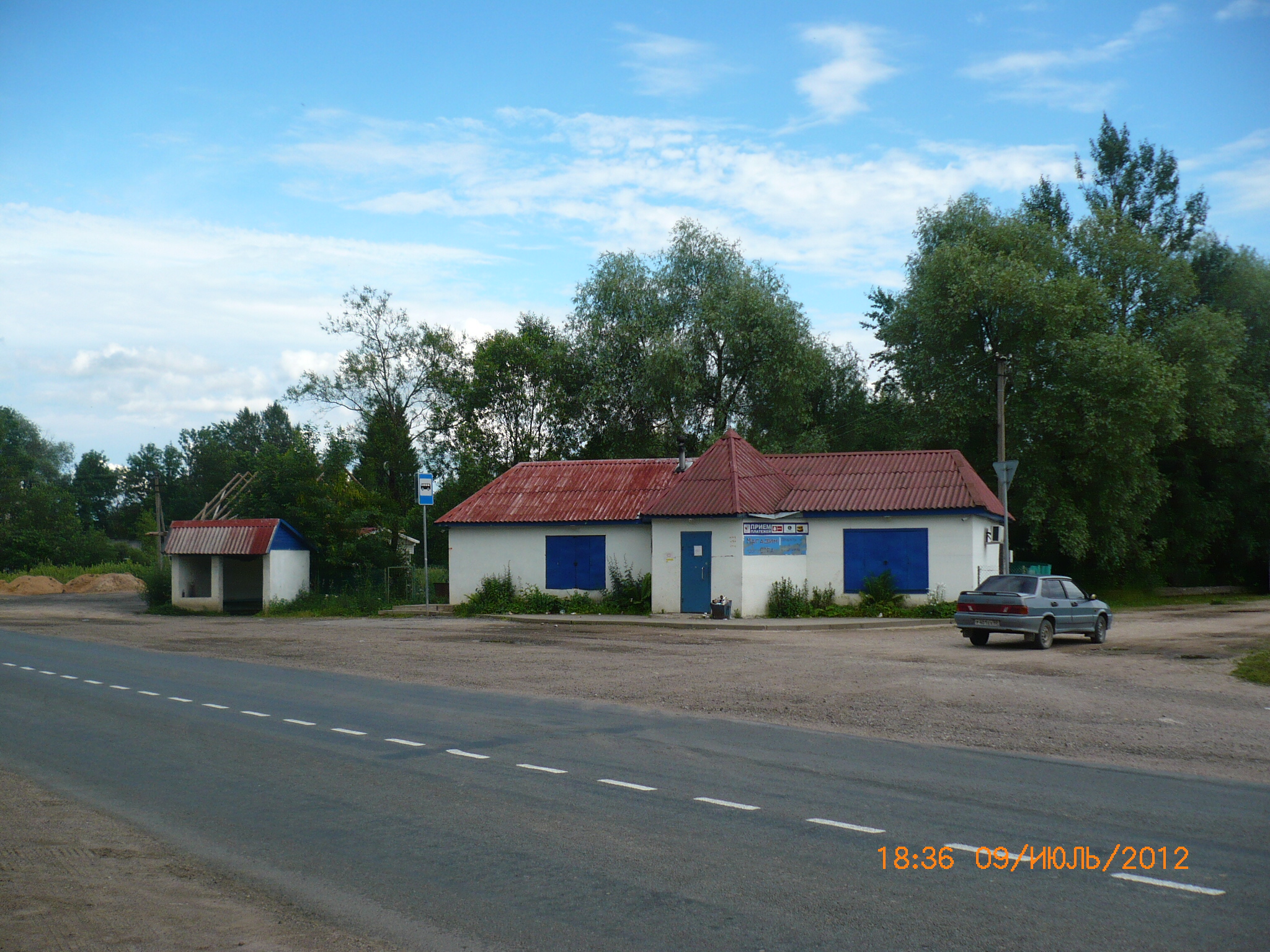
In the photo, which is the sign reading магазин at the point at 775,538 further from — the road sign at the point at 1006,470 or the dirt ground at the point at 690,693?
the road sign at the point at 1006,470

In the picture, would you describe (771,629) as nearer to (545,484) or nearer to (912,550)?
(912,550)

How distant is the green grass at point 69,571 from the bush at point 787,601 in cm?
4501

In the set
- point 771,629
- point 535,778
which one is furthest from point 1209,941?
point 771,629

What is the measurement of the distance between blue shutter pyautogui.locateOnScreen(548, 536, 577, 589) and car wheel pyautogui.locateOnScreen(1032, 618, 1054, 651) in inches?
619

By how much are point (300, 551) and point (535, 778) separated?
3069cm

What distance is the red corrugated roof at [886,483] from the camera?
28.8 m

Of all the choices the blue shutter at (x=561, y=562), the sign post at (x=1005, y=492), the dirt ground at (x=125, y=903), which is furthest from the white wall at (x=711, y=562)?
the dirt ground at (x=125, y=903)

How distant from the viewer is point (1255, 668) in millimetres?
16281

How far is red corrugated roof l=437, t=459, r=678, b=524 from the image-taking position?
3281 cm

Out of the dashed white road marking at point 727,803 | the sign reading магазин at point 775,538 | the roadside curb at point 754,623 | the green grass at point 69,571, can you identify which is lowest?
the roadside curb at point 754,623

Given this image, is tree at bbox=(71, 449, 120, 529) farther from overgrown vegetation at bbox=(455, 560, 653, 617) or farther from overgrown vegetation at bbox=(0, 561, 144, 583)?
overgrown vegetation at bbox=(455, 560, 653, 617)

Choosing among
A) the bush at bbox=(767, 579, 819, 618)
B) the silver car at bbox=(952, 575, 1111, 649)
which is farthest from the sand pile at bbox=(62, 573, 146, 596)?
the silver car at bbox=(952, 575, 1111, 649)

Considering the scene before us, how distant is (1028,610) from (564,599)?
51.8ft

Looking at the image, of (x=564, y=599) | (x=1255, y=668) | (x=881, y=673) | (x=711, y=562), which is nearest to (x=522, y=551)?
(x=564, y=599)
